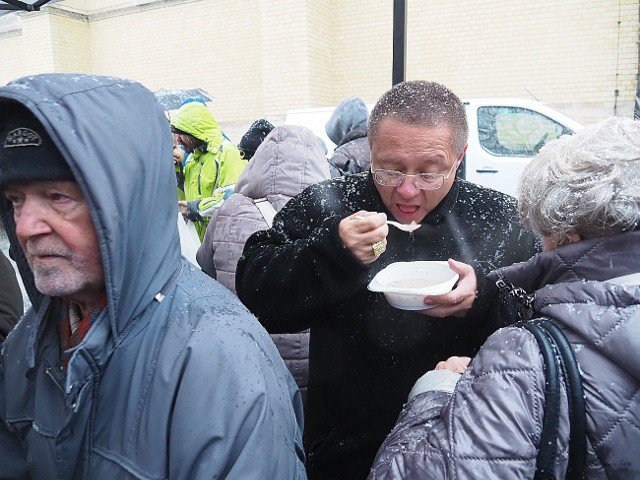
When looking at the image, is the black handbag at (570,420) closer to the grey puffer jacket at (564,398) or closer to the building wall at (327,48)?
the grey puffer jacket at (564,398)

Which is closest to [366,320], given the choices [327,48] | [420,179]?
[420,179]

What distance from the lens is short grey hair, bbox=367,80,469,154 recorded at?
1.91m

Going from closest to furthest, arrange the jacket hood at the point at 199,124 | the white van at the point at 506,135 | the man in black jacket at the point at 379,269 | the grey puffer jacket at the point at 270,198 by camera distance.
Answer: the man in black jacket at the point at 379,269 < the grey puffer jacket at the point at 270,198 < the jacket hood at the point at 199,124 < the white van at the point at 506,135

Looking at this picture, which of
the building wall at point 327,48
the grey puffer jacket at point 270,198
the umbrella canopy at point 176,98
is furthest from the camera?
the building wall at point 327,48

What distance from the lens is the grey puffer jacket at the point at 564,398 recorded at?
1100 millimetres

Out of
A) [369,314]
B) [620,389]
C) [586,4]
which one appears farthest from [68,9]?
[620,389]

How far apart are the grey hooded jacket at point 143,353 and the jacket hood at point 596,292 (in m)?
0.68

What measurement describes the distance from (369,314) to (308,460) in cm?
61

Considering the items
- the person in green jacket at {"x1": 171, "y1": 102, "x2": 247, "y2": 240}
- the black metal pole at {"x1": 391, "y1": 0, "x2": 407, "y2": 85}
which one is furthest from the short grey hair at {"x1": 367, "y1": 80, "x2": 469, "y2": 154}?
the person in green jacket at {"x1": 171, "y1": 102, "x2": 247, "y2": 240}

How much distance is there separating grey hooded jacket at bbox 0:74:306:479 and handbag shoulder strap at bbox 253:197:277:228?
1.27 m

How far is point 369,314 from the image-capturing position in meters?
1.96

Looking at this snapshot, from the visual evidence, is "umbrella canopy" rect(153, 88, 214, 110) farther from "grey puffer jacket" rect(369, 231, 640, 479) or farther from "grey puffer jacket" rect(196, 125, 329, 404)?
"grey puffer jacket" rect(369, 231, 640, 479)

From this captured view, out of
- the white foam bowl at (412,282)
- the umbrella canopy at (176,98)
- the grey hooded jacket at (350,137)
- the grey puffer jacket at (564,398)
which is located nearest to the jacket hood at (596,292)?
the grey puffer jacket at (564,398)

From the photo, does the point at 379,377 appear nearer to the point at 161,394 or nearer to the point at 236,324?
the point at 236,324
